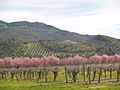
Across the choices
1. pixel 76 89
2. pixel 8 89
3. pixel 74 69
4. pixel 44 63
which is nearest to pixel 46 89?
pixel 76 89

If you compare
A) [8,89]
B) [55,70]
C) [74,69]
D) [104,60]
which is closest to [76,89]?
[8,89]

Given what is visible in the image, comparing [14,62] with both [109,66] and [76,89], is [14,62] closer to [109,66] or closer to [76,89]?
[109,66]

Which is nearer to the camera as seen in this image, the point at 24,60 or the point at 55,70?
the point at 55,70

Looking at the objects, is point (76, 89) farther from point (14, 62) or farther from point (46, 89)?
point (14, 62)

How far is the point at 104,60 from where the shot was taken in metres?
189

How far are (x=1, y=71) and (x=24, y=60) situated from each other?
249 feet

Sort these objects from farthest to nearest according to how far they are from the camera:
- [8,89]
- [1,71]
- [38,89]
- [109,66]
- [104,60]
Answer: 1. [104,60]
2. [1,71]
3. [109,66]
4. [8,89]
5. [38,89]

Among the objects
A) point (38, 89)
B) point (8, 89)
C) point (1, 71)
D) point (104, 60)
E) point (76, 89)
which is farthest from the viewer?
point (104, 60)

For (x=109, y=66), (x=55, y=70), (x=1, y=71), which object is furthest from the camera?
(x=1, y=71)

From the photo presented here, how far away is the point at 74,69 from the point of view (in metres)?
84.7

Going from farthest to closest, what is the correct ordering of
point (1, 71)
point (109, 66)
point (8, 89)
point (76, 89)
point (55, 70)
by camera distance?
1. point (1, 71)
2. point (55, 70)
3. point (109, 66)
4. point (8, 89)
5. point (76, 89)

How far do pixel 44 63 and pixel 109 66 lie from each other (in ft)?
356

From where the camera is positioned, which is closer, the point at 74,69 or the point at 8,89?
the point at 8,89

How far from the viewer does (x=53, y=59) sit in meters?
198
